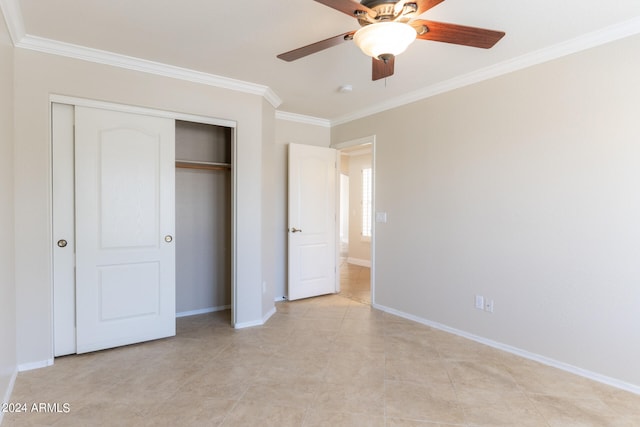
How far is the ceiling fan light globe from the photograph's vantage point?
1629mm

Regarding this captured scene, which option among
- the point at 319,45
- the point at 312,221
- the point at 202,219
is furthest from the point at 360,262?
the point at 319,45

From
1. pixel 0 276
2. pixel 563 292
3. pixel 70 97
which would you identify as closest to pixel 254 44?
pixel 70 97

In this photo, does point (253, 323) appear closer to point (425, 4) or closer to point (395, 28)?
point (395, 28)

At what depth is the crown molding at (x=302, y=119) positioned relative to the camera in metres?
4.45

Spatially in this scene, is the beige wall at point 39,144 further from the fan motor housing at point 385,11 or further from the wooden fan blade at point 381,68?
the fan motor housing at point 385,11

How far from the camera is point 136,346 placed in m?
3.02

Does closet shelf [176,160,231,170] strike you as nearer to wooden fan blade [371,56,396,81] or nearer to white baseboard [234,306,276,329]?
white baseboard [234,306,276,329]

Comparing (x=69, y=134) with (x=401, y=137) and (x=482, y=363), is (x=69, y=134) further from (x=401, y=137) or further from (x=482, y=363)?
(x=482, y=363)

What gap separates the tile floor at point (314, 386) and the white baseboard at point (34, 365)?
0.20 feet

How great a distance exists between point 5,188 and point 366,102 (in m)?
3.41

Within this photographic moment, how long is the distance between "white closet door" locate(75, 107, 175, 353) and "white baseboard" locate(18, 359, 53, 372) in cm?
21

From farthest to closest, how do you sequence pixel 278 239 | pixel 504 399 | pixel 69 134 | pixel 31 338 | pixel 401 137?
pixel 278 239 < pixel 401 137 < pixel 69 134 < pixel 31 338 < pixel 504 399

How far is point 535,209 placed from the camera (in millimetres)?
2785

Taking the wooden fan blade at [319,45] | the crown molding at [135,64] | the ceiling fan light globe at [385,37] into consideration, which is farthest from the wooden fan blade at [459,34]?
the crown molding at [135,64]
